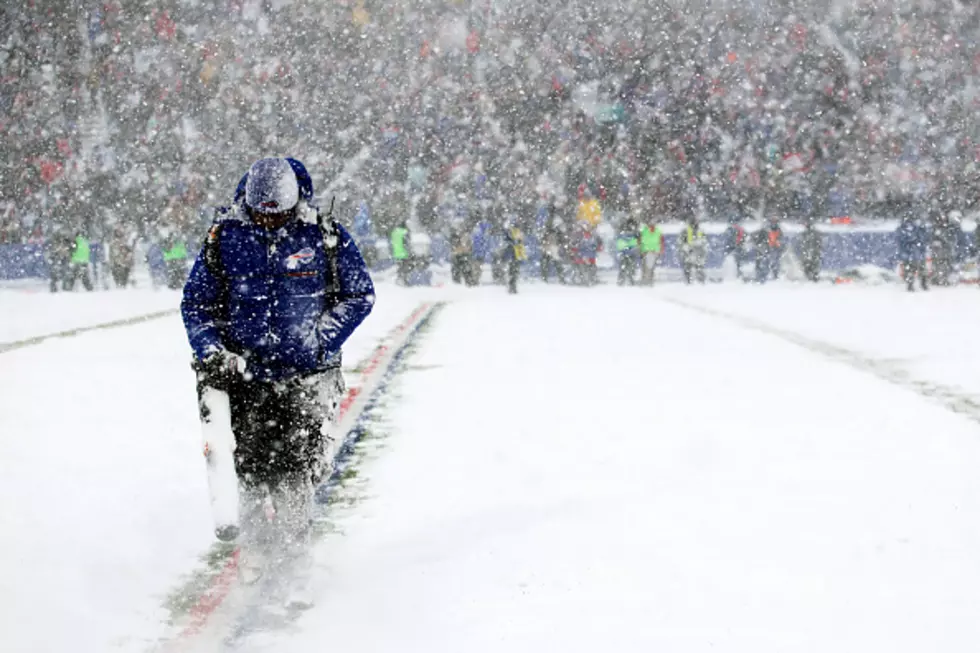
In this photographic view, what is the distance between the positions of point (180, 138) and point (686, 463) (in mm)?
41288

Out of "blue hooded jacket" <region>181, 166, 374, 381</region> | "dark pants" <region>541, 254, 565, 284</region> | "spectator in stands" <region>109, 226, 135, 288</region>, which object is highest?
"blue hooded jacket" <region>181, 166, 374, 381</region>

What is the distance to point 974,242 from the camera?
45.8m

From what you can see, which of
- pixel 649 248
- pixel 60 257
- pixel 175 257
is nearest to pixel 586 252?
pixel 649 248

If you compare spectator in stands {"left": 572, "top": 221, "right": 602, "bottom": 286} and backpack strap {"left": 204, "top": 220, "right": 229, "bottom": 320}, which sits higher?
backpack strap {"left": 204, "top": 220, "right": 229, "bottom": 320}

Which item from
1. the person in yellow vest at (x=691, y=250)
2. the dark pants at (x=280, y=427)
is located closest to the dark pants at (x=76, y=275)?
the person in yellow vest at (x=691, y=250)

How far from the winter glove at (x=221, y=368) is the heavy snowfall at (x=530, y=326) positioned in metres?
0.27

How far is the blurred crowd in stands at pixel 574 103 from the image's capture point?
50.3 m

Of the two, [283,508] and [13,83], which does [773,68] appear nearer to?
[13,83]

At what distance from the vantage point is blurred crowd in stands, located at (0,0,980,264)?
5028cm

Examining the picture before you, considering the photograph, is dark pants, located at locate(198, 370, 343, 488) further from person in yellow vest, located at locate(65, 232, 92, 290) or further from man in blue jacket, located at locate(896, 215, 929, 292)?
person in yellow vest, located at locate(65, 232, 92, 290)

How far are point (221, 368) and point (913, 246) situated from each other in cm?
3084

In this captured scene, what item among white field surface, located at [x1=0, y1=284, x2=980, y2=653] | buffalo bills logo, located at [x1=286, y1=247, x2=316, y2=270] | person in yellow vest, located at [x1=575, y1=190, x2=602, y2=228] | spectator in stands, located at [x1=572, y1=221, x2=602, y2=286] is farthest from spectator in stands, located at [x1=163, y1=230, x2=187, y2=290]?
buffalo bills logo, located at [x1=286, y1=247, x2=316, y2=270]

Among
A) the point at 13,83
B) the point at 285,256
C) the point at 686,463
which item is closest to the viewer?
the point at 285,256

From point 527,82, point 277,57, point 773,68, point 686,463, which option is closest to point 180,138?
point 277,57
